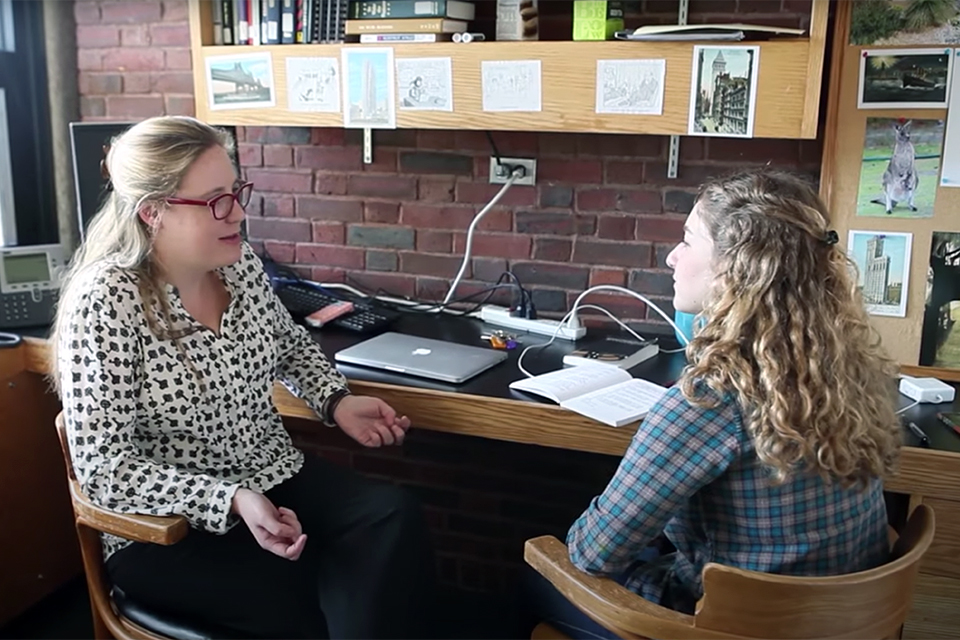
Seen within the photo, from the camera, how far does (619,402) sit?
1683mm

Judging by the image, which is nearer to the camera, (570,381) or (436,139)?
(570,381)

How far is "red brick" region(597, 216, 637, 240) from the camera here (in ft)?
7.09

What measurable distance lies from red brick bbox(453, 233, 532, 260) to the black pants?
0.81 metres

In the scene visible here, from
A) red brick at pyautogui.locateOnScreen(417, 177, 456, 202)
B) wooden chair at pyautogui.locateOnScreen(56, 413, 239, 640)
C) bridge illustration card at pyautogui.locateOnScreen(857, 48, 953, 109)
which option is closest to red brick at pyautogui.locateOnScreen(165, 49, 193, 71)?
red brick at pyautogui.locateOnScreen(417, 177, 456, 202)

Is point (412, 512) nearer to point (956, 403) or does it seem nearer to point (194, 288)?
point (194, 288)

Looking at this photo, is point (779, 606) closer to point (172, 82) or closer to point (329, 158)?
point (329, 158)

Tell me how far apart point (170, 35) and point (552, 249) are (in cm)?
121

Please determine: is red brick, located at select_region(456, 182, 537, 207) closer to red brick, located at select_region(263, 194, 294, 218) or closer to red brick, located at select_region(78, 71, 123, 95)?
red brick, located at select_region(263, 194, 294, 218)

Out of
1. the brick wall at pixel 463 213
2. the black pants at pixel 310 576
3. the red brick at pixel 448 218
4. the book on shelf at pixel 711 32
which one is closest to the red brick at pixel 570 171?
the brick wall at pixel 463 213

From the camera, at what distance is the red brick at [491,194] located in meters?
2.23

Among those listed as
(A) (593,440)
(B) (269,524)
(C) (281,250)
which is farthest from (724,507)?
(C) (281,250)

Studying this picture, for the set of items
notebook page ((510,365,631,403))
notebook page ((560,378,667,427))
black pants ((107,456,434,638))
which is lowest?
black pants ((107,456,434,638))

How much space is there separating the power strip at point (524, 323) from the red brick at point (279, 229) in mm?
571

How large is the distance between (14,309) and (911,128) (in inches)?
80.3
